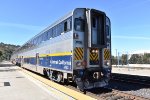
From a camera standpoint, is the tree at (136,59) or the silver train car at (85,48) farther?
the tree at (136,59)

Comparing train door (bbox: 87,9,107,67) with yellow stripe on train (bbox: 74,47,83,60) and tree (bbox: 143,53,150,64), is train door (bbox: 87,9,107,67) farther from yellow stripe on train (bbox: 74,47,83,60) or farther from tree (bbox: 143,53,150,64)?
tree (bbox: 143,53,150,64)

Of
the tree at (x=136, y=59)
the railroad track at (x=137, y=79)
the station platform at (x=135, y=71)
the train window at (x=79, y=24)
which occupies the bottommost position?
the railroad track at (x=137, y=79)

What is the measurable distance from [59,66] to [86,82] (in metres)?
2.54

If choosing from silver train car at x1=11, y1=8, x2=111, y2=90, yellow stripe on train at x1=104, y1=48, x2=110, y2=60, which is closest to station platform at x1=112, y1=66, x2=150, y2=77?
yellow stripe on train at x1=104, y1=48, x2=110, y2=60

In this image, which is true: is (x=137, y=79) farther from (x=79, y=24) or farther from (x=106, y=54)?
(x=79, y=24)

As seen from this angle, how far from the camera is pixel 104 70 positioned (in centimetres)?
1327

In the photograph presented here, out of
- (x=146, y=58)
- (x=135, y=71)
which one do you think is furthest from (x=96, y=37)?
(x=146, y=58)

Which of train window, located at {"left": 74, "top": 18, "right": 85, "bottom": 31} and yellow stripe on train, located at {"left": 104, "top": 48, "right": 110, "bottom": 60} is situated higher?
train window, located at {"left": 74, "top": 18, "right": 85, "bottom": 31}

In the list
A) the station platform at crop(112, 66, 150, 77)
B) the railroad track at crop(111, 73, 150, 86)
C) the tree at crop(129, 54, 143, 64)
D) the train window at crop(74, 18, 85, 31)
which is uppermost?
the train window at crop(74, 18, 85, 31)

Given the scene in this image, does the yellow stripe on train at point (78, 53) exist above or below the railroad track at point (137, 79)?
above

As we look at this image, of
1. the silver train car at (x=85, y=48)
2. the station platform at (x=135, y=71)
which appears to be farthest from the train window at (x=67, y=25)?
the station platform at (x=135, y=71)

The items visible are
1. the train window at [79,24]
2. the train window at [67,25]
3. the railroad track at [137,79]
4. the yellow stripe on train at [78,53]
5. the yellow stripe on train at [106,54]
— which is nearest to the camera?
the yellow stripe on train at [78,53]

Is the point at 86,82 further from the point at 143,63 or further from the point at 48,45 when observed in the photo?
the point at 143,63

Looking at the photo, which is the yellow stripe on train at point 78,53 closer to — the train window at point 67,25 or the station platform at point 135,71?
the train window at point 67,25
